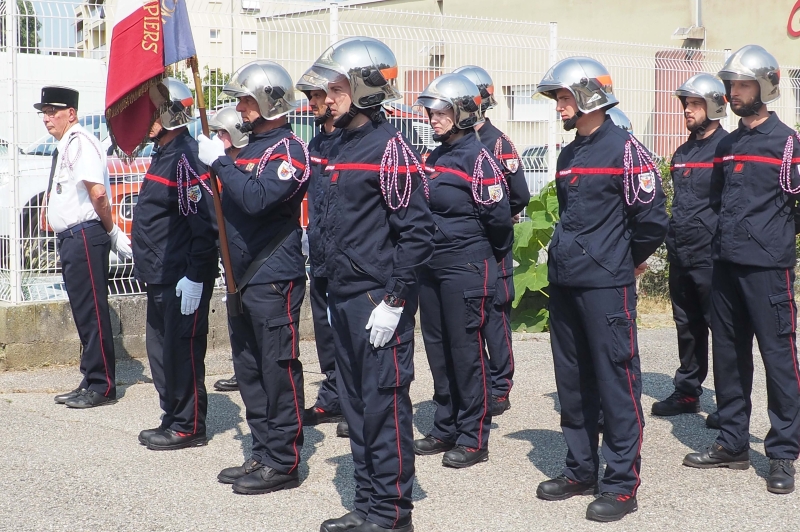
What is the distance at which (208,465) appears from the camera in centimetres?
568

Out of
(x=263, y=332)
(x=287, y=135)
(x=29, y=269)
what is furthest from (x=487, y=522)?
(x=29, y=269)

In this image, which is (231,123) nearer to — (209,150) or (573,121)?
(209,150)

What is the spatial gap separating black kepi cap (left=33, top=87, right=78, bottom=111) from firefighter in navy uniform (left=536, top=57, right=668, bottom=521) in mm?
3816

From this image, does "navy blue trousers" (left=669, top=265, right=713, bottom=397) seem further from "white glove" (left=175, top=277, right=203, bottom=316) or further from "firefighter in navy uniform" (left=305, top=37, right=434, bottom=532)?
"white glove" (left=175, top=277, right=203, bottom=316)

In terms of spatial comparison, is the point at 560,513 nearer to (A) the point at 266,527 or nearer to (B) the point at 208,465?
(A) the point at 266,527

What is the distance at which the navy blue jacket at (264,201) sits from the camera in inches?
191

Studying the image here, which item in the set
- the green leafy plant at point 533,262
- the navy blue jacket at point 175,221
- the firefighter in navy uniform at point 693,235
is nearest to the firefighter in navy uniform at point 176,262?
the navy blue jacket at point 175,221

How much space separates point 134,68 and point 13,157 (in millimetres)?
3147

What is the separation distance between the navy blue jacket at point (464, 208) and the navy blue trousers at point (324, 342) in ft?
3.24

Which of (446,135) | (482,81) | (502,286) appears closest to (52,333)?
(502,286)

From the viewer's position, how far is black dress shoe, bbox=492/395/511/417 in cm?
684

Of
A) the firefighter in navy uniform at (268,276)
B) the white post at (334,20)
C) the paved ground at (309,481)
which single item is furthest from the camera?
the white post at (334,20)

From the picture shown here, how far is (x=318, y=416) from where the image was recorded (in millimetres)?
6590

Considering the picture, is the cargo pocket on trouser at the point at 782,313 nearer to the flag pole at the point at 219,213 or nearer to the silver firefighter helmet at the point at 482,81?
the silver firefighter helmet at the point at 482,81
